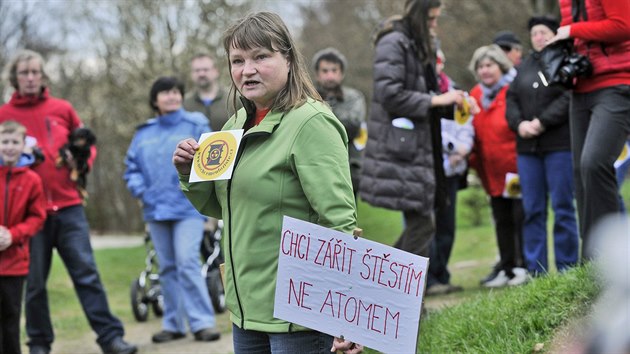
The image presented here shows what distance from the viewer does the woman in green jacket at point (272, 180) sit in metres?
3.21

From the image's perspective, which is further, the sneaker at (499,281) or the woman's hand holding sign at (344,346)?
the sneaker at (499,281)

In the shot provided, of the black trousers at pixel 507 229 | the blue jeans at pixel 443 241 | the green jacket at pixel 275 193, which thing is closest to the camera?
the green jacket at pixel 275 193

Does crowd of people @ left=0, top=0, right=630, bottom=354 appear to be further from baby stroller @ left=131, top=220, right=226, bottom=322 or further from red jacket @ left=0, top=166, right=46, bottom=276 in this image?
baby stroller @ left=131, top=220, right=226, bottom=322

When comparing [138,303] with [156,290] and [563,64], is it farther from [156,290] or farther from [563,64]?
[563,64]

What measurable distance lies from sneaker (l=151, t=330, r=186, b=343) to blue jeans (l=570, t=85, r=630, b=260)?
362 centimetres

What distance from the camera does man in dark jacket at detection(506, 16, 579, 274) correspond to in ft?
22.0

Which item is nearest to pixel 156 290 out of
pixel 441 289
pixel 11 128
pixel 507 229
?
pixel 441 289

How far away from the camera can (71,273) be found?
6.96 metres

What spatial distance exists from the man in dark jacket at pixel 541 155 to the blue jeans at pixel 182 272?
2.60 metres

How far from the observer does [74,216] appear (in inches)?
274

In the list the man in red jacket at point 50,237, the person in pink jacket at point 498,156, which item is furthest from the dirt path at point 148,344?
the person in pink jacket at point 498,156

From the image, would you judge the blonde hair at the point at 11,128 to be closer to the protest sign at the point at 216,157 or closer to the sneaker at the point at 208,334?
the sneaker at the point at 208,334

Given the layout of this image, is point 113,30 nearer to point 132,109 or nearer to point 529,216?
point 132,109

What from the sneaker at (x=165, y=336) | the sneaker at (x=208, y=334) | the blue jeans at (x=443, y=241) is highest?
the blue jeans at (x=443, y=241)
